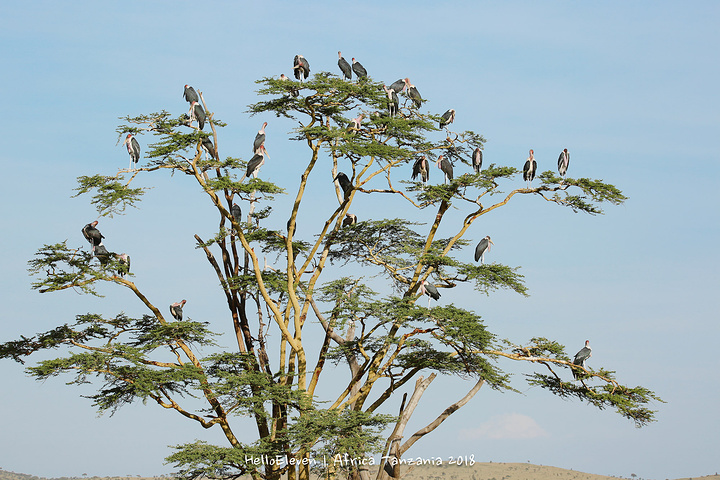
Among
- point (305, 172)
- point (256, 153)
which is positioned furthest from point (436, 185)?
point (256, 153)

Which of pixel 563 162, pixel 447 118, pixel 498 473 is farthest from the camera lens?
pixel 498 473

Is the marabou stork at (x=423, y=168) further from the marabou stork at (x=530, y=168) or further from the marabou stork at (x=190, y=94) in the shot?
the marabou stork at (x=190, y=94)

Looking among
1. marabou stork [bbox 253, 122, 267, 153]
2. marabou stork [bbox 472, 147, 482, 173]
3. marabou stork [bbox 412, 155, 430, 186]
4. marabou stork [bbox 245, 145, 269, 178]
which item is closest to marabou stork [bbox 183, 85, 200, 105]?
marabou stork [bbox 253, 122, 267, 153]

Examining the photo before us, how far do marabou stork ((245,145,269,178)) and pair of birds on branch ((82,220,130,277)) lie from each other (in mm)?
3374

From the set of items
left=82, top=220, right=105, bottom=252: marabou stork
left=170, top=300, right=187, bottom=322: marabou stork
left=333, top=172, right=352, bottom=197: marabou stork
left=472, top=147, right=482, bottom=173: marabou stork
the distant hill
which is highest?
left=472, top=147, right=482, bottom=173: marabou stork

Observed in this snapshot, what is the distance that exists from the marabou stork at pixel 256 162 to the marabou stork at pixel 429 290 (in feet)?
15.1

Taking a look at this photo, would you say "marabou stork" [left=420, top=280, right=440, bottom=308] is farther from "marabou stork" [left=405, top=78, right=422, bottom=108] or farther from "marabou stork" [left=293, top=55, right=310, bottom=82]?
"marabou stork" [left=293, top=55, right=310, bottom=82]

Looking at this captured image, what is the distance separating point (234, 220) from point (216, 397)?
396cm

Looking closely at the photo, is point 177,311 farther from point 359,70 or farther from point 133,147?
point 359,70

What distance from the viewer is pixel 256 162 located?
1820 centimetres

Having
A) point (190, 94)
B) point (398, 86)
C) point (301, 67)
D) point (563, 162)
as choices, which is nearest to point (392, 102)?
point (398, 86)

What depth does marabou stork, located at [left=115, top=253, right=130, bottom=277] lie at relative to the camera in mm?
17469

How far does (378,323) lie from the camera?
17641 millimetres

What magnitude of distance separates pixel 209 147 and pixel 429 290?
6.07 meters
